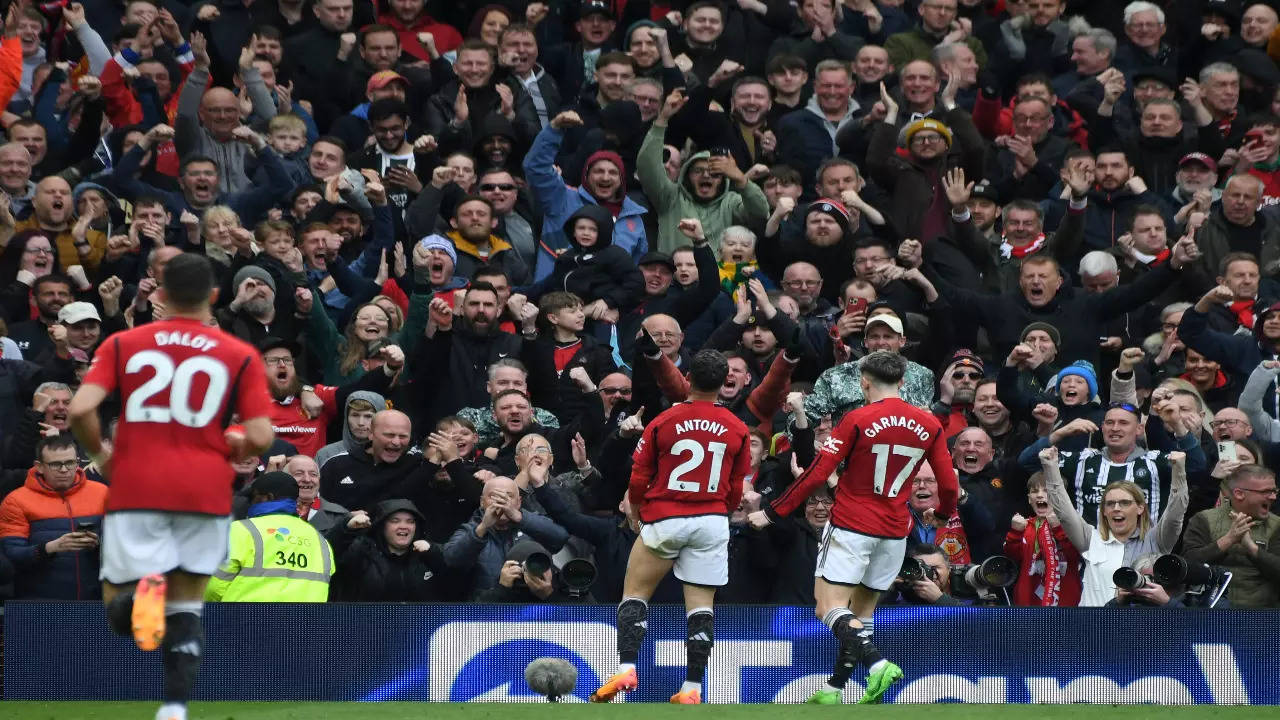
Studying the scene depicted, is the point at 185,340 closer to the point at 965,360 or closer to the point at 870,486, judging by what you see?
the point at 870,486

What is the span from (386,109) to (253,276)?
257 centimetres

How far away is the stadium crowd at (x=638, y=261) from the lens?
11445 mm

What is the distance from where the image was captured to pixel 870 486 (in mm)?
10234

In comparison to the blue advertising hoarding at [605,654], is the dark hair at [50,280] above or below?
above

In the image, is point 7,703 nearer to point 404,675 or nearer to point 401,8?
point 404,675

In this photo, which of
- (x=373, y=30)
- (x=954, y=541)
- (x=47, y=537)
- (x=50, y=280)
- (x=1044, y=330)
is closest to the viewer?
(x=47, y=537)

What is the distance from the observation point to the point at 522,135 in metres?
15.5

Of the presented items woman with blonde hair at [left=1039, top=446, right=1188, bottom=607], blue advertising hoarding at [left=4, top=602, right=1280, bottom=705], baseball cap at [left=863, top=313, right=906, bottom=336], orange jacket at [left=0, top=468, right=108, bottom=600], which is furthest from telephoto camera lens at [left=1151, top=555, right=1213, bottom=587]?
orange jacket at [left=0, top=468, right=108, bottom=600]

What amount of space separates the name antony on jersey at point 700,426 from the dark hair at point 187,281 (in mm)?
3141

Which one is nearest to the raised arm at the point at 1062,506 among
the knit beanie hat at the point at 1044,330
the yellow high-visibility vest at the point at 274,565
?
the knit beanie hat at the point at 1044,330

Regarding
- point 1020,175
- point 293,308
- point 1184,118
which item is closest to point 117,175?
point 293,308

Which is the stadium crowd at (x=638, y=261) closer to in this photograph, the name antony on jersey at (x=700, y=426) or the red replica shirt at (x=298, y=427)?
the red replica shirt at (x=298, y=427)

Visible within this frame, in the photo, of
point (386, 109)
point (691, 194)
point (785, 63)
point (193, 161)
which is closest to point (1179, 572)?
point (691, 194)

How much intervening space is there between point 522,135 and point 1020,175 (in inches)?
163
